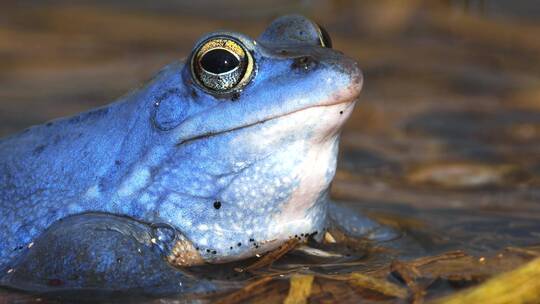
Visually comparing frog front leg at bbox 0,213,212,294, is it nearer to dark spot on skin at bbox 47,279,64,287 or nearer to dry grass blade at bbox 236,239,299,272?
dark spot on skin at bbox 47,279,64,287

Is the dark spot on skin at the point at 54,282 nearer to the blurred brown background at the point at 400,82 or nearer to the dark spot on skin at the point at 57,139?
the dark spot on skin at the point at 57,139

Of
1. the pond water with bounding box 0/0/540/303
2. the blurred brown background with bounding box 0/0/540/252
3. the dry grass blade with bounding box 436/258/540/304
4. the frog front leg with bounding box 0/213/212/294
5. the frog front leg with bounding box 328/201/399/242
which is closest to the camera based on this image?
the dry grass blade with bounding box 436/258/540/304

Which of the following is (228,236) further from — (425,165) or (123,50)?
(123,50)

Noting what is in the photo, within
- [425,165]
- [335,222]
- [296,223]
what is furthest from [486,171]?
[296,223]

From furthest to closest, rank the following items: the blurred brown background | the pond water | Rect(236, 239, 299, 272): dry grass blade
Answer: the blurred brown background < the pond water < Rect(236, 239, 299, 272): dry grass blade

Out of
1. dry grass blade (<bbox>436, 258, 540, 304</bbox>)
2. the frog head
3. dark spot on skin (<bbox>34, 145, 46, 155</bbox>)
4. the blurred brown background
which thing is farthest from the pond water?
dark spot on skin (<bbox>34, 145, 46, 155</bbox>)
